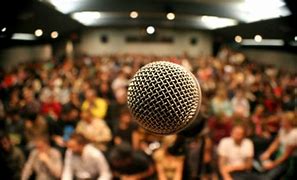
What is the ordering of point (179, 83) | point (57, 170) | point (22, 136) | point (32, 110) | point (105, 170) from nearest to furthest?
1. point (179, 83)
2. point (105, 170)
3. point (57, 170)
4. point (22, 136)
5. point (32, 110)

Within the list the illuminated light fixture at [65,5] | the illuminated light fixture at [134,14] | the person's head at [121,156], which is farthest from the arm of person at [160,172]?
the illuminated light fixture at [65,5]

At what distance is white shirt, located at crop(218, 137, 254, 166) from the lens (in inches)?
133

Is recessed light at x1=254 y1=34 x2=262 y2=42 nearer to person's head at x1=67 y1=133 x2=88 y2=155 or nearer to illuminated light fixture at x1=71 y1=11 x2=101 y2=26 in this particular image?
illuminated light fixture at x1=71 y1=11 x2=101 y2=26

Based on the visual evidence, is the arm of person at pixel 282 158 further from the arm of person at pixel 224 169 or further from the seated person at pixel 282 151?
the arm of person at pixel 224 169

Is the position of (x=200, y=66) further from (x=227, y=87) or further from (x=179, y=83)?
(x=179, y=83)

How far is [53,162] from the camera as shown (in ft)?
10.8

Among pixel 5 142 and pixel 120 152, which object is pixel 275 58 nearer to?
pixel 120 152

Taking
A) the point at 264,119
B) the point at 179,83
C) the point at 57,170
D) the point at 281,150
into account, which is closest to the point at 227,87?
the point at 264,119

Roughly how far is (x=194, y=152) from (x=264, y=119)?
1092mm

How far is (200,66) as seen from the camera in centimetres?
352

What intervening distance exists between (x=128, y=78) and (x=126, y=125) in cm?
31

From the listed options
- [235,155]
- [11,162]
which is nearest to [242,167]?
[235,155]

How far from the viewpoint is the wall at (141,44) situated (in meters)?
3.36

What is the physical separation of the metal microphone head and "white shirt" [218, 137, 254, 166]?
2338mm
